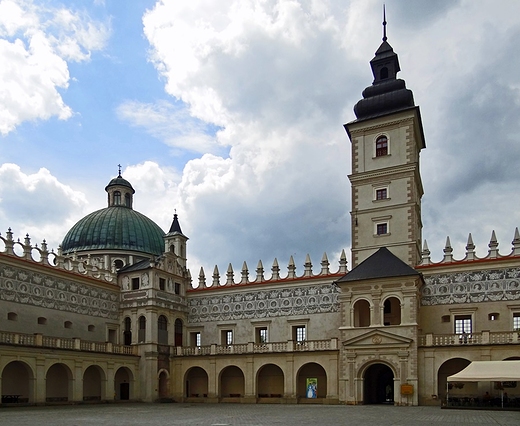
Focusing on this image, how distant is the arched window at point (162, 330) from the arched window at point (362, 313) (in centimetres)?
1557

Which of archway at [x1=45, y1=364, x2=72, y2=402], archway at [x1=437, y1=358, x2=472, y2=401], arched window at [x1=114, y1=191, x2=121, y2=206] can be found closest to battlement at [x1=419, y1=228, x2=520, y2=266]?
archway at [x1=437, y1=358, x2=472, y2=401]

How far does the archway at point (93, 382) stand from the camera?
42438 mm

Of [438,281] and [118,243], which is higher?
[118,243]

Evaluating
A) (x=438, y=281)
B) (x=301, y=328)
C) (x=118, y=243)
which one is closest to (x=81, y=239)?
(x=118, y=243)

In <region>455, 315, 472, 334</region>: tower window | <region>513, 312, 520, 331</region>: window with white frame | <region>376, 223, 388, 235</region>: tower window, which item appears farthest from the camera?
<region>376, 223, 388, 235</region>: tower window

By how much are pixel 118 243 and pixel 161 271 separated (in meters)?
10.1

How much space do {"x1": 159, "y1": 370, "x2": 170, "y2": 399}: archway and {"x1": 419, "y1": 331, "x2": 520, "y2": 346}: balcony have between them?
2006cm

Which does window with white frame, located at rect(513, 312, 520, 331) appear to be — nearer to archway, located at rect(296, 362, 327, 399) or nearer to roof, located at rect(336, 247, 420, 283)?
roof, located at rect(336, 247, 420, 283)

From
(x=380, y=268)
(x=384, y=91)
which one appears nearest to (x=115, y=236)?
(x=380, y=268)

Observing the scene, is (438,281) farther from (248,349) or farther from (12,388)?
(12,388)

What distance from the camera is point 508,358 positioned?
36344 millimetres

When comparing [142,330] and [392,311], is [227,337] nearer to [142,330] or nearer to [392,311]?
[142,330]

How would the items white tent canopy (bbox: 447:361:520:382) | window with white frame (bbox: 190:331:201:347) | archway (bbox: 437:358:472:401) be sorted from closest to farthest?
white tent canopy (bbox: 447:361:520:382), archway (bbox: 437:358:472:401), window with white frame (bbox: 190:331:201:347)

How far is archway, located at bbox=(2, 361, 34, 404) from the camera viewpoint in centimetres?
3650
